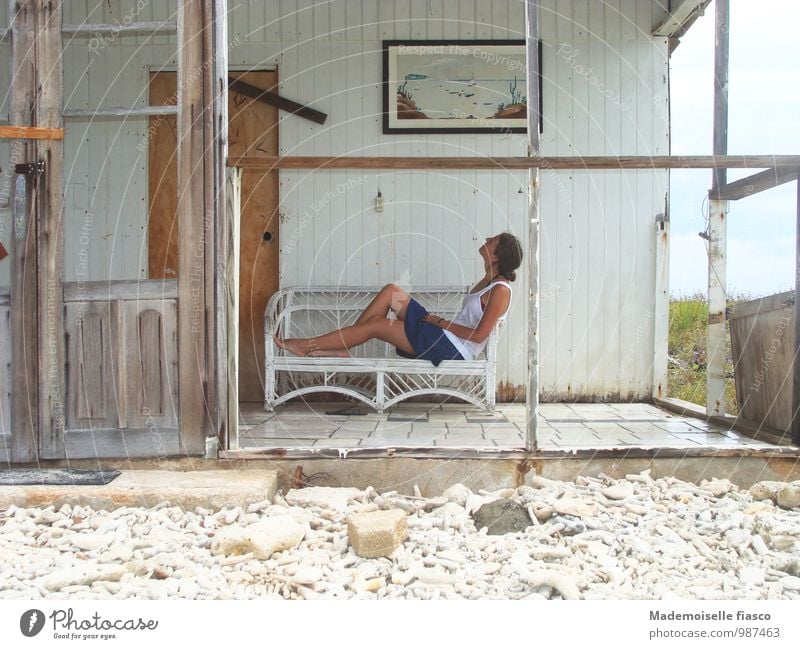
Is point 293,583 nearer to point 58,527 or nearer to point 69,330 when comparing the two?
point 58,527

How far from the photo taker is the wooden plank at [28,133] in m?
3.03

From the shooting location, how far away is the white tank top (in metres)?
4.35

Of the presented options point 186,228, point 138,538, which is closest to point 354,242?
point 186,228

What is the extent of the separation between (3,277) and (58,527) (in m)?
3.07

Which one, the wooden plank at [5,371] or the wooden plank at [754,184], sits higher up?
the wooden plank at [754,184]

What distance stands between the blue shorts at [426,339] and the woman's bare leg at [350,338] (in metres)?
0.05

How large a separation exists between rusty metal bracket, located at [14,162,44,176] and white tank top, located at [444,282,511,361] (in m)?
2.33

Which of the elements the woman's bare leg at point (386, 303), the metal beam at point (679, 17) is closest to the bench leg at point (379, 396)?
the woman's bare leg at point (386, 303)

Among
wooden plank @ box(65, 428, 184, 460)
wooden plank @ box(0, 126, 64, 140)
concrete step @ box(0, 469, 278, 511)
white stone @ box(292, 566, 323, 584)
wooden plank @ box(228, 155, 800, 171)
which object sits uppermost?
wooden plank @ box(0, 126, 64, 140)

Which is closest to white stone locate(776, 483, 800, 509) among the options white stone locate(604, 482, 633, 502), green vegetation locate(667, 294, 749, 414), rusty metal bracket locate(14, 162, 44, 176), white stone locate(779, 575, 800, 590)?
white stone locate(604, 482, 633, 502)

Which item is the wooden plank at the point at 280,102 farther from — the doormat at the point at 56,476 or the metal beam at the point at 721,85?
the doormat at the point at 56,476

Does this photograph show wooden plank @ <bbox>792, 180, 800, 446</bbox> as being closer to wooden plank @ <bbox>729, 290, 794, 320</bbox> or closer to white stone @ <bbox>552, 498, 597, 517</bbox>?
wooden plank @ <bbox>729, 290, 794, 320</bbox>

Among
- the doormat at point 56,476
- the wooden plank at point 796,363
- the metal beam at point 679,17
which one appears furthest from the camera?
the metal beam at point 679,17

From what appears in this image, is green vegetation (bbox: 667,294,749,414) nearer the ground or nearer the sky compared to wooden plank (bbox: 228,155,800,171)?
nearer the ground
